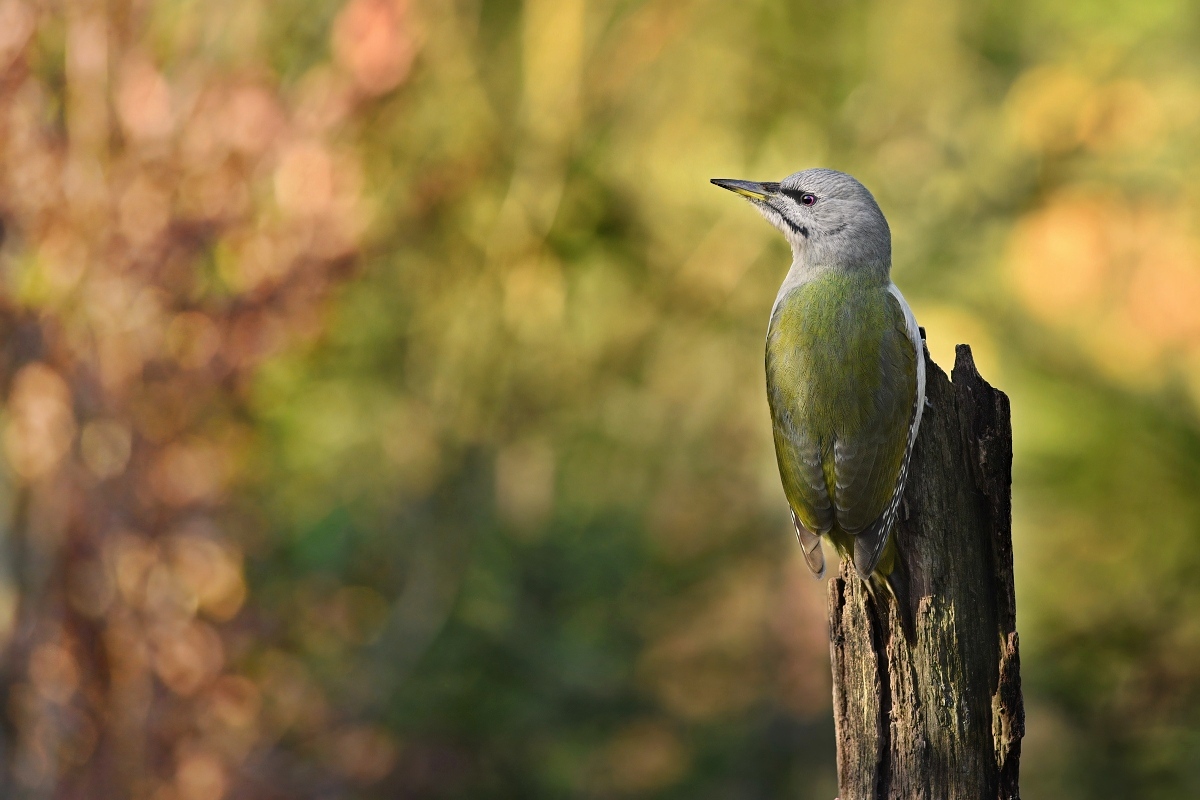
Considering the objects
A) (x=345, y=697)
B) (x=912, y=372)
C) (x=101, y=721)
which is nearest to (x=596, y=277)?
(x=345, y=697)

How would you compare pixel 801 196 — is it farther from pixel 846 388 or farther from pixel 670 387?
pixel 670 387

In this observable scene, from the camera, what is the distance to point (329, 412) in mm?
7363

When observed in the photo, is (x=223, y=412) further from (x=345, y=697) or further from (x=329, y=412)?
(x=329, y=412)

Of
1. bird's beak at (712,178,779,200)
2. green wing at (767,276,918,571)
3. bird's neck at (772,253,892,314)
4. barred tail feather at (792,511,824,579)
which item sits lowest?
barred tail feather at (792,511,824,579)

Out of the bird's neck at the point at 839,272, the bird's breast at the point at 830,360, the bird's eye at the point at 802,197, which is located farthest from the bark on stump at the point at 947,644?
the bird's eye at the point at 802,197

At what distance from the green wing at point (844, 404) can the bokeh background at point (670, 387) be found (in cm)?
274

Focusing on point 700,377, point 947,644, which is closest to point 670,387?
point 700,377

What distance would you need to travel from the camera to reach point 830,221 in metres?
3.41

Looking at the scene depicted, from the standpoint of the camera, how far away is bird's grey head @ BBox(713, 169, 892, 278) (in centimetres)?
332

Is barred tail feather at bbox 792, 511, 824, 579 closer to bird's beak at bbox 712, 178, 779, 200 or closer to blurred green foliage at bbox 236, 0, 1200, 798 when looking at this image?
bird's beak at bbox 712, 178, 779, 200

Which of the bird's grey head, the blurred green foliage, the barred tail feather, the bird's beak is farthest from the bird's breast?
the blurred green foliage

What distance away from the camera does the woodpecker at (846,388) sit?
2.79m

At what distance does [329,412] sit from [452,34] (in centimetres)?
251

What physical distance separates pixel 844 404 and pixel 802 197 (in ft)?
2.83
